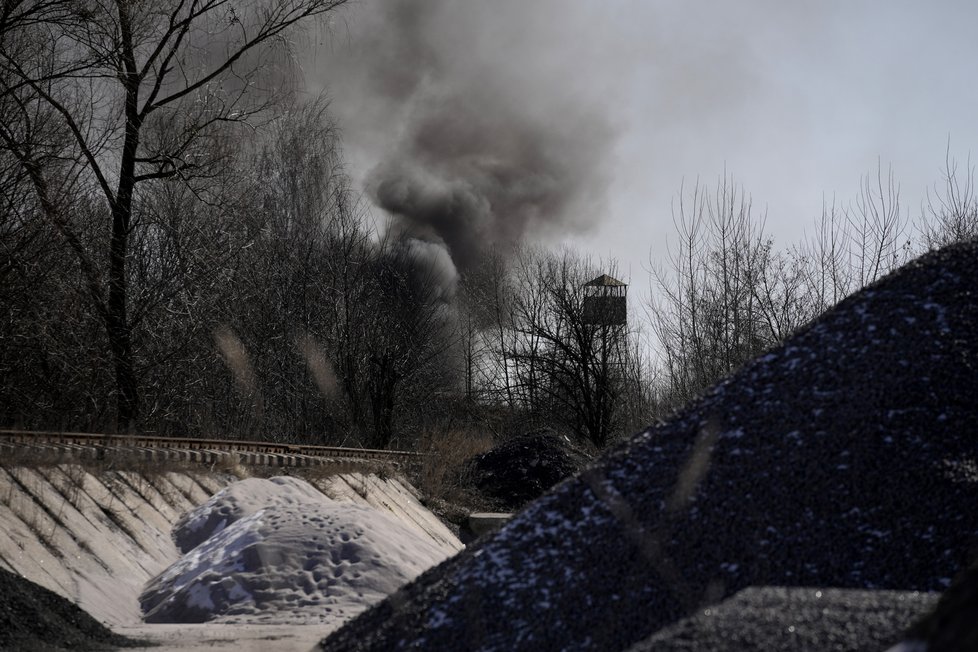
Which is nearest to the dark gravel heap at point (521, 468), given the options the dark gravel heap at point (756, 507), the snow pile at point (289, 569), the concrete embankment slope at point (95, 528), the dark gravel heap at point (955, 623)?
the concrete embankment slope at point (95, 528)

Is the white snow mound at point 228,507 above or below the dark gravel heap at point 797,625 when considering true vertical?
above

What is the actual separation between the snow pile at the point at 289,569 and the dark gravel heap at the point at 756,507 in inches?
60.3

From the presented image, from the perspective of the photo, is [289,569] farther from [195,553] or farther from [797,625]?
[797,625]

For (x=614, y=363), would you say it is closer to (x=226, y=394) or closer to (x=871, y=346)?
(x=226, y=394)

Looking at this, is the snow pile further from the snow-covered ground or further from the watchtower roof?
the watchtower roof

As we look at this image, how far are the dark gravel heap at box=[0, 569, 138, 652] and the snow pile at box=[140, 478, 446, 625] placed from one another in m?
0.80

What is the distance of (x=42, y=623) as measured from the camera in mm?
4004

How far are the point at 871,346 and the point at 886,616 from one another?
2.00 m

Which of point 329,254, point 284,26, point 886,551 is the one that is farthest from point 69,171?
point 329,254

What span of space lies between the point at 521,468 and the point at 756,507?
985 cm

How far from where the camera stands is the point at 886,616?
2486 millimetres

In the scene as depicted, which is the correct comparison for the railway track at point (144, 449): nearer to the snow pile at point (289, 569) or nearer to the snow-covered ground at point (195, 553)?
the snow-covered ground at point (195, 553)

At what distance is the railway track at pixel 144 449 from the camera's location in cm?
624

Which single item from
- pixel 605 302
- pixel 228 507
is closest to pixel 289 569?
pixel 228 507
